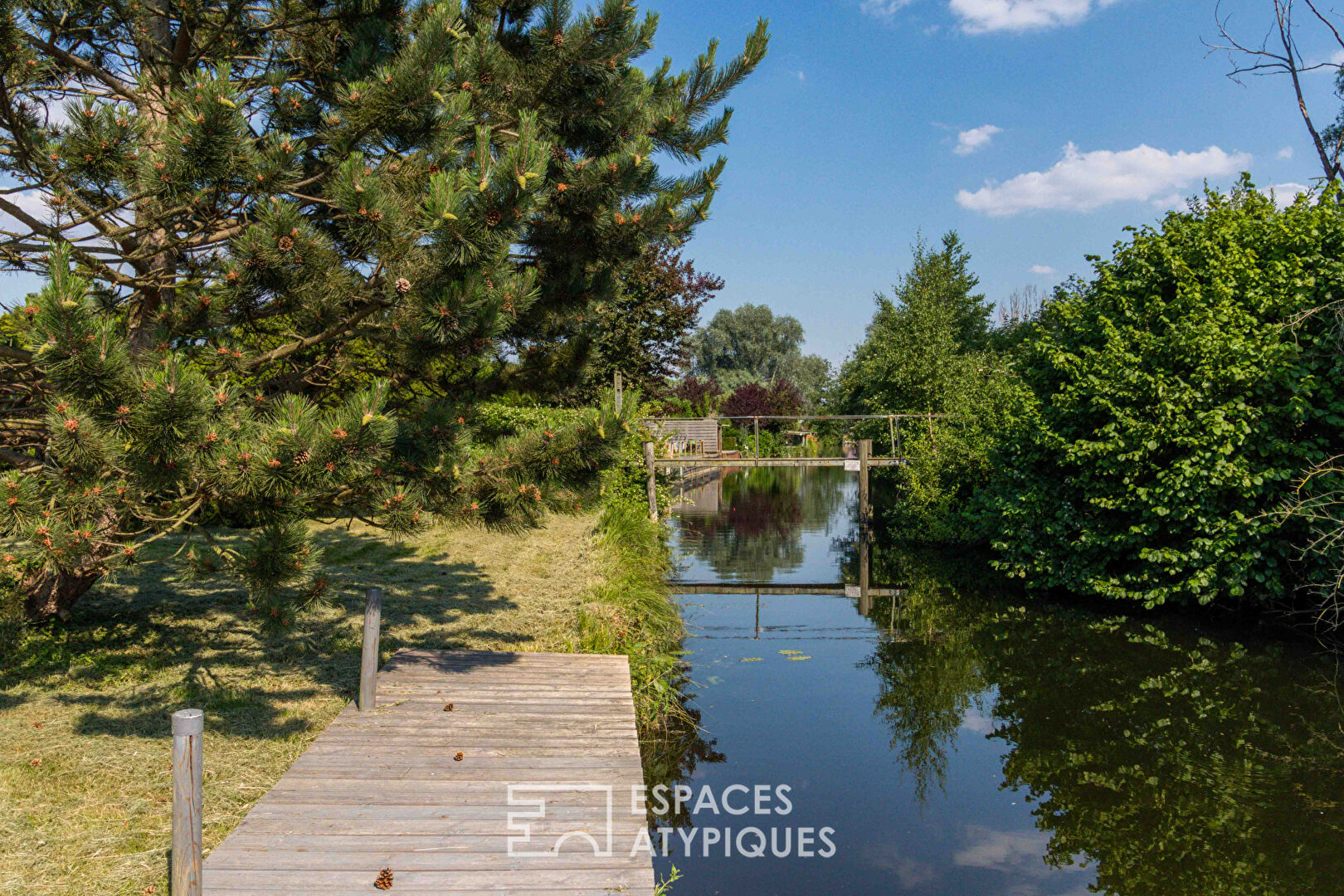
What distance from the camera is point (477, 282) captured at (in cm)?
483

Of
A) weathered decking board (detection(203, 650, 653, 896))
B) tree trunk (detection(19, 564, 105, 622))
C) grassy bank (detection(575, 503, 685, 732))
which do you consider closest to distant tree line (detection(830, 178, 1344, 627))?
grassy bank (detection(575, 503, 685, 732))

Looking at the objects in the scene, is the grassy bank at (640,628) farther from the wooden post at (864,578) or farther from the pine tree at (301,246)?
the wooden post at (864,578)

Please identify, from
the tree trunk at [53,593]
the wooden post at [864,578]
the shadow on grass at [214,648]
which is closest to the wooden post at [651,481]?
the wooden post at [864,578]

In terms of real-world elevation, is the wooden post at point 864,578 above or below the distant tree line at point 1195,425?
below

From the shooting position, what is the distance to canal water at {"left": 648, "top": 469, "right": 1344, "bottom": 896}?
519cm

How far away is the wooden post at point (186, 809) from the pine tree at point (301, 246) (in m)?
1.32

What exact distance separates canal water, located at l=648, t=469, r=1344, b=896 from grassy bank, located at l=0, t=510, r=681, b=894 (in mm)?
1315

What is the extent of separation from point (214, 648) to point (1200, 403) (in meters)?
11.1

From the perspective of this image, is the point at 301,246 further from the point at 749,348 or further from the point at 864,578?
the point at 749,348

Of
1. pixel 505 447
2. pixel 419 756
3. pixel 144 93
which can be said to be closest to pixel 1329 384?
pixel 505 447

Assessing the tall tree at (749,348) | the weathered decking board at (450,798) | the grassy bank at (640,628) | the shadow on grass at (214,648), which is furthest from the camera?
the tall tree at (749,348)

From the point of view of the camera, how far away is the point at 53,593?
7.12 m

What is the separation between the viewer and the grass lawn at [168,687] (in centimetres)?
412

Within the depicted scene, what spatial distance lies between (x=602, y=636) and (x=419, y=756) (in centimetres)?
314
